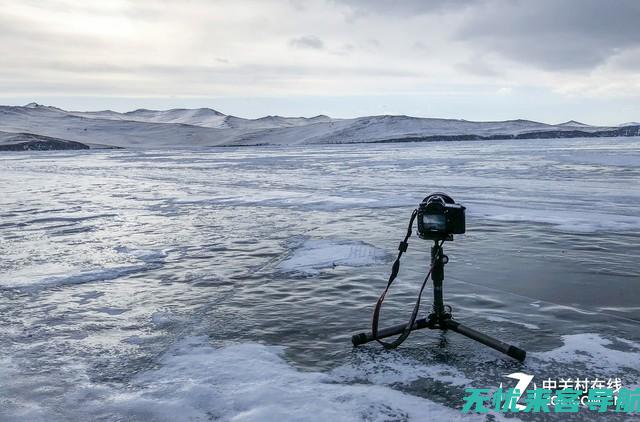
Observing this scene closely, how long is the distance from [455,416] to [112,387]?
2.66 meters

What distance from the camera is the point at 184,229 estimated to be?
1155 cm

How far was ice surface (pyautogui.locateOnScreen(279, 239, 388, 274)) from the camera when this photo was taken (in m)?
8.20

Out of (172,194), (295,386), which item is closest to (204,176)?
(172,194)

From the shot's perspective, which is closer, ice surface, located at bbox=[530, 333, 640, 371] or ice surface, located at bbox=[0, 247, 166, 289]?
ice surface, located at bbox=[530, 333, 640, 371]

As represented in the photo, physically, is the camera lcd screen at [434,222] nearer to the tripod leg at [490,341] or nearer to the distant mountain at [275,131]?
the tripod leg at [490,341]

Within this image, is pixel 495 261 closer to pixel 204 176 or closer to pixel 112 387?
pixel 112 387

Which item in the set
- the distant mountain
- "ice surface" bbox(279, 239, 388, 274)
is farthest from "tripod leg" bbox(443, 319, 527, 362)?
the distant mountain

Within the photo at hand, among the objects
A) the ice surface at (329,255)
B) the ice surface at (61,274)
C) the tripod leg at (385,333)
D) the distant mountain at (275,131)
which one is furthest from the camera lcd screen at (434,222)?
the distant mountain at (275,131)

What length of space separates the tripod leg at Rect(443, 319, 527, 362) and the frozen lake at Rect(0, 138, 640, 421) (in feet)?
0.43

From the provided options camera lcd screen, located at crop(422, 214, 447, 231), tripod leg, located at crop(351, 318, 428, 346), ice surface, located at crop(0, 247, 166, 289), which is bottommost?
ice surface, located at crop(0, 247, 166, 289)

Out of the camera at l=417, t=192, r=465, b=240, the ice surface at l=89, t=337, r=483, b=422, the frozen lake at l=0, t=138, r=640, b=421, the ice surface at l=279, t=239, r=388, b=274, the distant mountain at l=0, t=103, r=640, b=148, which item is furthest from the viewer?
the distant mountain at l=0, t=103, r=640, b=148

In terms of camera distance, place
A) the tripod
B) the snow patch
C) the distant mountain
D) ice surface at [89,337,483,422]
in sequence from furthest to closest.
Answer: the distant mountain
the tripod
the snow patch
ice surface at [89,337,483,422]

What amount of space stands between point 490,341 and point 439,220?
3.71ft

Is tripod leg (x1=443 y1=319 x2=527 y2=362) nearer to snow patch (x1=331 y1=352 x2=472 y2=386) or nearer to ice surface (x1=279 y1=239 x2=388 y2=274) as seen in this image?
snow patch (x1=331 y1=352 x2=472 y2=386)
